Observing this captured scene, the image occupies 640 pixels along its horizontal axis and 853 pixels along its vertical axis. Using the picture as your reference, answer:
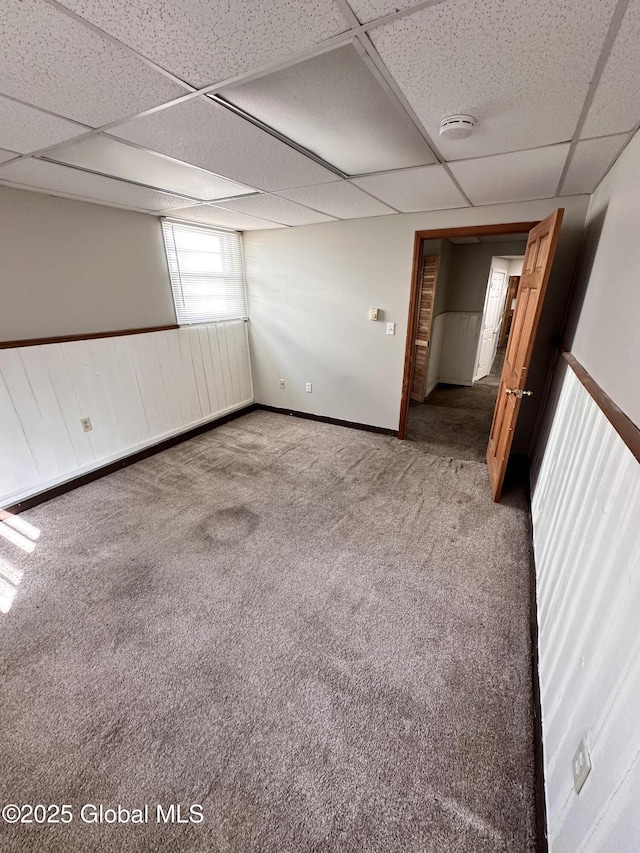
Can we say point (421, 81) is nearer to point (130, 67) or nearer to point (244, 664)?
point (130, 67)

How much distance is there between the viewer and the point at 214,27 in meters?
0.91

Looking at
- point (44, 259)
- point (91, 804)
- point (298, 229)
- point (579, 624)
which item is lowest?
point (91, 804)

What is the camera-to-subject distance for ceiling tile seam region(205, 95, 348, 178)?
1.29 m

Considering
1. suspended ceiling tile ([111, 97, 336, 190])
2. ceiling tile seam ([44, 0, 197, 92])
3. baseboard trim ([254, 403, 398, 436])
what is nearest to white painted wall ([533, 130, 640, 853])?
suspended ceiling tile ([111, 97, 336, 190])

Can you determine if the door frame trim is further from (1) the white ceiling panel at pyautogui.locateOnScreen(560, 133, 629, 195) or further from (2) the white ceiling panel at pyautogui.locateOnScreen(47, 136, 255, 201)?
(2) the white ceiling panel at pyautogui.locateOnScreen(47, 136, 255, 201)

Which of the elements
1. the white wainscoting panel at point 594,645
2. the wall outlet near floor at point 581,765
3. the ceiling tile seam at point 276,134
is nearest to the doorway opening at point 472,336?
the white wainscoting panel at point 594,645

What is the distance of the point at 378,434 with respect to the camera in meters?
3.94

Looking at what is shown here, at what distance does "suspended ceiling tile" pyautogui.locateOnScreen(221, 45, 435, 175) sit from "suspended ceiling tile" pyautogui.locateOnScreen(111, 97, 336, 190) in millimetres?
113

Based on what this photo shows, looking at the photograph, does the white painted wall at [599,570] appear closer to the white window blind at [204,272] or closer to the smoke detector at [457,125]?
the smoke detector at [457,125]

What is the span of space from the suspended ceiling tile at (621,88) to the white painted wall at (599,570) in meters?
0.19

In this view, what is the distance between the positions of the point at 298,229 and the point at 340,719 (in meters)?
4.09

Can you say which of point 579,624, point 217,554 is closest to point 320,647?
point 217,554

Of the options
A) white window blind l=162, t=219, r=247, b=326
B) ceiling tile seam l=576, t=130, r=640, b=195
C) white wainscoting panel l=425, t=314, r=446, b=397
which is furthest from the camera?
white wainscoting panel l=425, t=314, r=446, b=397

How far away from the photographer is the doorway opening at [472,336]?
2.42 m
